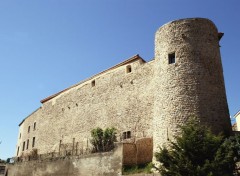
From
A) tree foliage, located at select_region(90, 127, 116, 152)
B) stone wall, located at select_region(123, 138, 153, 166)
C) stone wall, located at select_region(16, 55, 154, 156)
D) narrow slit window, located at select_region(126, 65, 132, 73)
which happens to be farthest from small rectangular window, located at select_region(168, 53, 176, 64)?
tree foliage, located at select_region(90, 127, 116, 152)

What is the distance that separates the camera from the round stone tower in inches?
625

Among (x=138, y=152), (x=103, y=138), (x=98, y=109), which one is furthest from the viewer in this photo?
(x=98, y=109)

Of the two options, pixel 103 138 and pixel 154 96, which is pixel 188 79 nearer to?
pixel 154 96

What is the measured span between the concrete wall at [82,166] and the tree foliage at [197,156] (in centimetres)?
451

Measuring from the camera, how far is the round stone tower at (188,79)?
15865 mm

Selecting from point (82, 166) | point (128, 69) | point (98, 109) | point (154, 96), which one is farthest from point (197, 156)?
point (98, 109)

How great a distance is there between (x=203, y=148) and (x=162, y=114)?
4064 millimetres

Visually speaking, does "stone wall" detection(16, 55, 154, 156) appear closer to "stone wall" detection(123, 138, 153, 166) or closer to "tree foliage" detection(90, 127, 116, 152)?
"tree foliage" detection(90, 127, 116, 152)

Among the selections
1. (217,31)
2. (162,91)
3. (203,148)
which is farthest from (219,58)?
(203,148)

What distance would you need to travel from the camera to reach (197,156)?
12.9m

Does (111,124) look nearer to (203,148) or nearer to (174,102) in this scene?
(174,102)

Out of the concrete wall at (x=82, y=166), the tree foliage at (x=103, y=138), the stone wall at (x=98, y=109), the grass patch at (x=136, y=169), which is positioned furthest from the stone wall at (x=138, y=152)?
the tree foliage at (x=103, y=138)

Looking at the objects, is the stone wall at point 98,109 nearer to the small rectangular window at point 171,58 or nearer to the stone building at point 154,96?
the stone building at point 154,96

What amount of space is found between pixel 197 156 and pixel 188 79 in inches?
193
